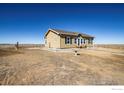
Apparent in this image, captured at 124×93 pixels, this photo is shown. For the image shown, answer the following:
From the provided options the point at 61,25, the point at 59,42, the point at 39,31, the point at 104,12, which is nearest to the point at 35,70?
the point at 39,31

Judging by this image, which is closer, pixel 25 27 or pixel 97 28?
pixel 25 27

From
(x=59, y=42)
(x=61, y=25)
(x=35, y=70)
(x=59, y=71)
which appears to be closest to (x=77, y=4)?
(x=61, y=25)

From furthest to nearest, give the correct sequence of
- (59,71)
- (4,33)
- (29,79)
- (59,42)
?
(59,42), (59,71), (4,33), (29,79)

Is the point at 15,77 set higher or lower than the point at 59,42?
lower

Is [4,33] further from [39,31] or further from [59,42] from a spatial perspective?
[59,42]

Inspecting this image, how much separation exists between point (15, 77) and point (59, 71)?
1333 mm

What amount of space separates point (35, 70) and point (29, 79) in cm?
73

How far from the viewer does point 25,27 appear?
431 centimetres

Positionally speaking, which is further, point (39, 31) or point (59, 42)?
point (59, 42)

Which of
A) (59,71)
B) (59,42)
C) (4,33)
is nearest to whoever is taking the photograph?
(4,33)

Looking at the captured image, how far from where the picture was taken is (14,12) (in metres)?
4.10

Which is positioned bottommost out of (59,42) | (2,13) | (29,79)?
(29,79)

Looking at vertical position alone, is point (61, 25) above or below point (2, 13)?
below

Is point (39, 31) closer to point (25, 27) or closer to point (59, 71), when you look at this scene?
point (25, 27)
